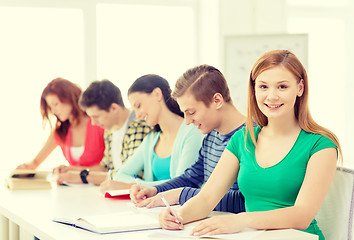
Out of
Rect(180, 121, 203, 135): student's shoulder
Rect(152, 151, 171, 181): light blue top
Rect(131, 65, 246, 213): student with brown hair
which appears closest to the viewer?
Rect(131, 65, 246, 213): student with brown hair

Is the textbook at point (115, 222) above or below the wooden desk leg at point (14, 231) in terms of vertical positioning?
above

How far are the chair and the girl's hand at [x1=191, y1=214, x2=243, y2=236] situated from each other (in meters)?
0.49

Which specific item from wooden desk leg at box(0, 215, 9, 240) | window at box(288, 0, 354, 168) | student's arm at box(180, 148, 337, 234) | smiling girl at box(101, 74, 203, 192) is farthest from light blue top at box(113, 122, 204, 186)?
window at box(288, 0, 354, 168)

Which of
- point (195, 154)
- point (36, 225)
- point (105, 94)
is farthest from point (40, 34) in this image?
point (36, 225)

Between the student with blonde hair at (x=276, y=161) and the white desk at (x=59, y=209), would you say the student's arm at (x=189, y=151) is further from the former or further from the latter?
the student with blonde hair at (x=276, y=161)

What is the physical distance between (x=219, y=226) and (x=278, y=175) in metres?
0.31

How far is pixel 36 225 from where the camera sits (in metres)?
1.86

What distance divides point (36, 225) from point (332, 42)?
4402 mm

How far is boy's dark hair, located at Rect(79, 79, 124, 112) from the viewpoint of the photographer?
3.24m

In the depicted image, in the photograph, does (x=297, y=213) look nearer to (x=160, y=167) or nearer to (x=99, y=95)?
(x=160, y=167)

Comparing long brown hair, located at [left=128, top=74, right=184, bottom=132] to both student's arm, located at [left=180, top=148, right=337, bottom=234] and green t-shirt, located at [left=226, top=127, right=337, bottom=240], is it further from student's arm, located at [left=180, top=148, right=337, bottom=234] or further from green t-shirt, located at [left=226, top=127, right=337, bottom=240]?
student's arm, located at [left=180, top=148, right=337, bottom=234]

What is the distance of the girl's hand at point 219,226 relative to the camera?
1.52m

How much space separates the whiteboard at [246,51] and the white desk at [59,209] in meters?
2.36

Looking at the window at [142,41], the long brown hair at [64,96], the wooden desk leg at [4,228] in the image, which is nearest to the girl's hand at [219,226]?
the wooden desk leg at [4,228]
